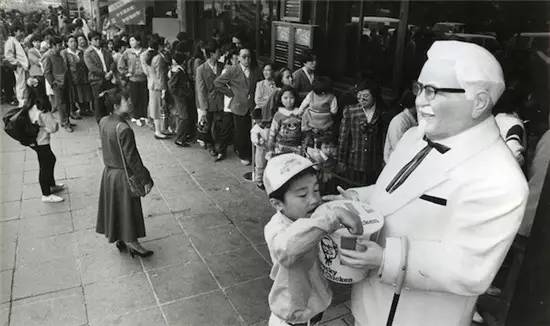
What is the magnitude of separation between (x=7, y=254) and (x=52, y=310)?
134cm

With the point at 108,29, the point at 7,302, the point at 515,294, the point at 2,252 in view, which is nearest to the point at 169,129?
the point at 2,252

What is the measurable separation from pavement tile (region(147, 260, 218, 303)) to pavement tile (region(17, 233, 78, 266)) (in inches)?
42.8

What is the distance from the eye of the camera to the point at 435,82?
5.83ft

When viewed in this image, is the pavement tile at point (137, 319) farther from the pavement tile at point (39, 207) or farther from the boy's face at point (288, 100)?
the boy's face at point (288, 100)

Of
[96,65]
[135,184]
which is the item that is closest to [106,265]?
[135,184]

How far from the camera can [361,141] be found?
17.1 feet

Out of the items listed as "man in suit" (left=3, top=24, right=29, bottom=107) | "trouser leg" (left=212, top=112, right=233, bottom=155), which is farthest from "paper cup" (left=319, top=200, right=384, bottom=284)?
→ "man in suit" (left=3, top=24, right=29, bottom=107)

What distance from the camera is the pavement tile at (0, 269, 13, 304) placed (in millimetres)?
4012

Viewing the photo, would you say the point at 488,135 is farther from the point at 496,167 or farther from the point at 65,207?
the point at 65,207

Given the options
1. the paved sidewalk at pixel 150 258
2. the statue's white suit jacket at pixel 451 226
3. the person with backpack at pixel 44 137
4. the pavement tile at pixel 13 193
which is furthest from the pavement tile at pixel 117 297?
the pavement tile at pixel 13 193

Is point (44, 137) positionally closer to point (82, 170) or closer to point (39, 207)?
point (39, 207)

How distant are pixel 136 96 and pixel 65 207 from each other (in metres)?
4.20

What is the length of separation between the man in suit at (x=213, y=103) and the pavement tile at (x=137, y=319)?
424 centimetres

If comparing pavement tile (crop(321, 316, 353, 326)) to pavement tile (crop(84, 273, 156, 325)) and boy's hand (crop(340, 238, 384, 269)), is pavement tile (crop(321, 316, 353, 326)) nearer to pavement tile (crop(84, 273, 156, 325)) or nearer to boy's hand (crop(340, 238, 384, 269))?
pavement tile (crop(84, 273, 156, 325))
